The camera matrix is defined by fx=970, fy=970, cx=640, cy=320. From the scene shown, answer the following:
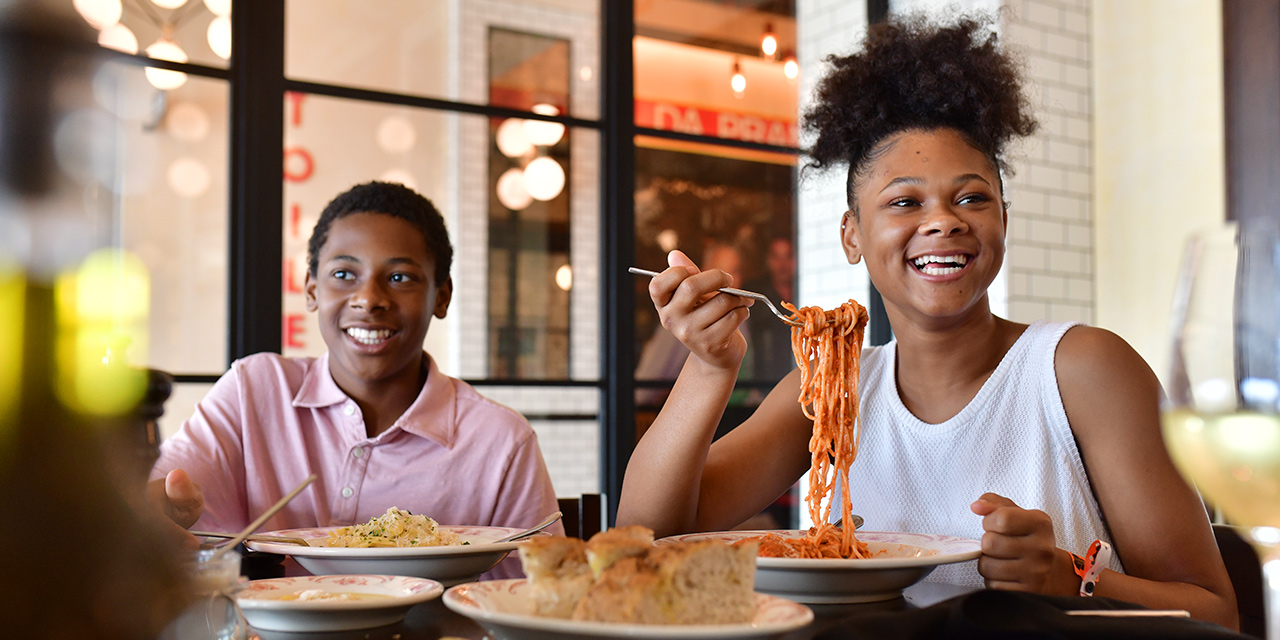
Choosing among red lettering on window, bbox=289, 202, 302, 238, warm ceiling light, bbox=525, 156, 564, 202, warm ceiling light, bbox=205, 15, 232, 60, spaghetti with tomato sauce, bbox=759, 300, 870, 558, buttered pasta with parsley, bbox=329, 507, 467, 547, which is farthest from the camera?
warm ceiling light, bbox=525, 156, 564, 202

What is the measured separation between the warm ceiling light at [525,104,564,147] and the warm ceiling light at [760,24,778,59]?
1236 millimetres

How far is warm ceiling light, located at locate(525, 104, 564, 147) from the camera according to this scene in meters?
3.85

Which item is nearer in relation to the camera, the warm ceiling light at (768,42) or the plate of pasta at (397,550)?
the plate of pasta at (397,550)

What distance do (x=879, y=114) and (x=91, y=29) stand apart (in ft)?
5.20

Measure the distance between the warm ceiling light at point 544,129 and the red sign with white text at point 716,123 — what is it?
43 cm

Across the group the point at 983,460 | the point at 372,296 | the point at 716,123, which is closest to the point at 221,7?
the point at 372,296

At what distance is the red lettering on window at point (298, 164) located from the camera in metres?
3.37

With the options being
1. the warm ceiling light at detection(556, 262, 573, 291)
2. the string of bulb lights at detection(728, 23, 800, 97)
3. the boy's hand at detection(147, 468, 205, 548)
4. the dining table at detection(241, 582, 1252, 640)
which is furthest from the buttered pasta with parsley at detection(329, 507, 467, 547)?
the string of bulb lights at detection(728, 23, 800, 97)

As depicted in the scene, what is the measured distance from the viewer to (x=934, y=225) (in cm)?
150

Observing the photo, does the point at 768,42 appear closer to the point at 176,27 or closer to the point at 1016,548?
the point at 176,27

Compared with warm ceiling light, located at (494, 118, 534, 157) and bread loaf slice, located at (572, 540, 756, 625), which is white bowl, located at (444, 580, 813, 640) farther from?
warm ceiling light, located at (494, 118, 534, 157)

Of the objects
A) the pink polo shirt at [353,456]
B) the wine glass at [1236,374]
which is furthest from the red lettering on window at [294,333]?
the wine glass at [1236,374]

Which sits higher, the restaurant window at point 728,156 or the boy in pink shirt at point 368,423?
the restaurant window at point 728,156

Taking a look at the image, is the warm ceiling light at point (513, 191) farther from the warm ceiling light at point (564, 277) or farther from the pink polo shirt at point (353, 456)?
the pink polo shirt at point (353, 456)
